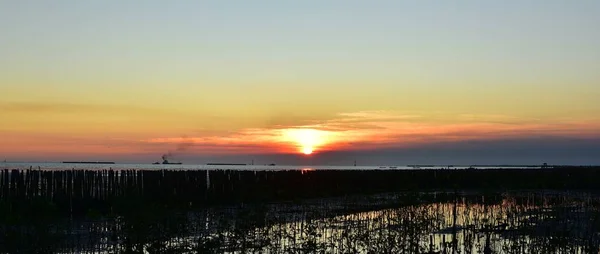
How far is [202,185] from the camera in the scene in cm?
3197

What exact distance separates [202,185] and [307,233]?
57.5ft

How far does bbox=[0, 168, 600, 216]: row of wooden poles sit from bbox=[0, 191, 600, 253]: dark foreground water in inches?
67.3

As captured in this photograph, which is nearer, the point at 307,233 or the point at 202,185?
the point at 307,233

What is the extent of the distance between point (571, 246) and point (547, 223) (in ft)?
19.5

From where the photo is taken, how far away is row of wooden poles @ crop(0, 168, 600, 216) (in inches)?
1027

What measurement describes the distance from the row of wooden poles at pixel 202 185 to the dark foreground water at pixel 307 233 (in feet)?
5.60

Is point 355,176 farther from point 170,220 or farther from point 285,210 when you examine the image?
point 170,220

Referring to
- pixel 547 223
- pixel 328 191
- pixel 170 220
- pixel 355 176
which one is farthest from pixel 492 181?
pixel 170 220

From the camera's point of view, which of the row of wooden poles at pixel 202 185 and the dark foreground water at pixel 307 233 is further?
the row of wooden poles at pixel 202 185

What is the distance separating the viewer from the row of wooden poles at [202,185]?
26.1 metres

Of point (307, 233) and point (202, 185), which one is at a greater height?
point (202, 185)

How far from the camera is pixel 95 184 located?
27531 millimetres

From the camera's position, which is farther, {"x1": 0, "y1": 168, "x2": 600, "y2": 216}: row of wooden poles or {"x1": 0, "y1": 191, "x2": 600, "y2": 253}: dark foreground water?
{"x1": 0, "y1": 168, "x2": 600, "y2": 216}: row of wooden poles

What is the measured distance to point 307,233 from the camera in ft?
50.1
